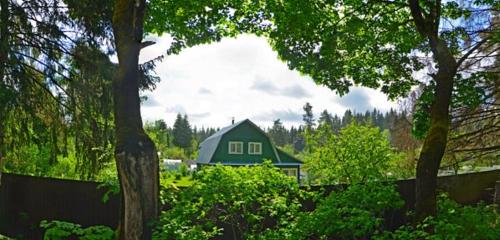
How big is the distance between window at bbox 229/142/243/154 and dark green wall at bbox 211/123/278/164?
186mm

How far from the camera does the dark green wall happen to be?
81.6 feet

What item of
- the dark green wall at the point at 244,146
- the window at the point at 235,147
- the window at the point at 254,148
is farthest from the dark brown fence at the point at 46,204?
the window at the point at 254,148

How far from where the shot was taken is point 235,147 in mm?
25281

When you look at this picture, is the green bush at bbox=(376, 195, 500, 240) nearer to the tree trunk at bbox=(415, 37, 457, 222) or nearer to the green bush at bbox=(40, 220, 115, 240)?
the tree trunk at bbox=(415, 37, 457, 222)

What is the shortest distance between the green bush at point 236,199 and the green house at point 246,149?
19.5 metres

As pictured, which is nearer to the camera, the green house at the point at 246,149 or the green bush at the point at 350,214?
the green bush at the point at 350,214

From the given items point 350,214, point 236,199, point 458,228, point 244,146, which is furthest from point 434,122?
point 244,146

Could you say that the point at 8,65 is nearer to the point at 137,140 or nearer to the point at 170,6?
the point at 170,6

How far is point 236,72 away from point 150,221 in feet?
27.0

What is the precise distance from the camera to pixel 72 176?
11.3 m

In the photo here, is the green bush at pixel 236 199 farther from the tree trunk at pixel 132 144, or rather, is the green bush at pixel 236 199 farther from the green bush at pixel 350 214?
the green bush at pixel 350 214

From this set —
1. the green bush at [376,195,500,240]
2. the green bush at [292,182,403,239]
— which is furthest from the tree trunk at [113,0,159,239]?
the green bush at [376,195,500,240]

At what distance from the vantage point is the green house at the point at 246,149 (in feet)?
81.6

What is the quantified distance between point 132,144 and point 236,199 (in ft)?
4.42
